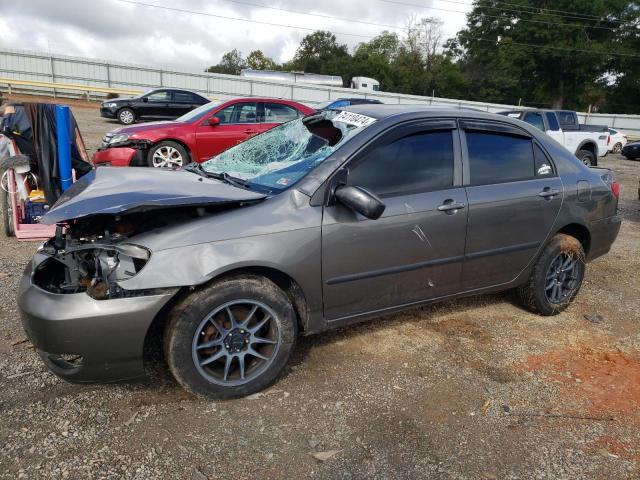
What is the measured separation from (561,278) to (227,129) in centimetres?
654

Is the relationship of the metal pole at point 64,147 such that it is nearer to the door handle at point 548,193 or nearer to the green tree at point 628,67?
the door handle at point 548,193

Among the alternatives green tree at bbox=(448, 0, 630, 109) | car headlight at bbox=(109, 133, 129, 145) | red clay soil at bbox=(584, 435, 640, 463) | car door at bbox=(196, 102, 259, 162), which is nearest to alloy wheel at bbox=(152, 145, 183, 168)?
car door at bbox=(196, 102, 259, 162)

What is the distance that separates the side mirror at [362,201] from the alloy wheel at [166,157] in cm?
639

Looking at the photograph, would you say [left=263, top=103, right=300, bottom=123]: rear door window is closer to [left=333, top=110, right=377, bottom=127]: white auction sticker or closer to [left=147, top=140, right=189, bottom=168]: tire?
[left=147, top=140, right=189, bottom=168]: tire

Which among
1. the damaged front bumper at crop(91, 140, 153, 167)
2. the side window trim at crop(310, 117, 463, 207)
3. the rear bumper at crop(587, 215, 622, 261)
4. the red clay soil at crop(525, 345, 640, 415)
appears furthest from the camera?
the damaged front bumper at crop(91, 140, 153, 167)

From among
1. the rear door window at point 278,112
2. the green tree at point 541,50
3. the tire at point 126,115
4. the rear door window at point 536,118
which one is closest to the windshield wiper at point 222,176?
the rear door window at point 278,112

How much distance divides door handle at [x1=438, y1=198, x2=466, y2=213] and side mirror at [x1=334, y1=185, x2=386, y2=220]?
0.69 m

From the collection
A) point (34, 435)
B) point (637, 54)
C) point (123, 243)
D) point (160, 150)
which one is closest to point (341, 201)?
point (123, 243)

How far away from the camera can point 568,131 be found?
13500 mm

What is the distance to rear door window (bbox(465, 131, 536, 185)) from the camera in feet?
11.6

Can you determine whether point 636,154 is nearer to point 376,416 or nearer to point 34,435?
point 376,416

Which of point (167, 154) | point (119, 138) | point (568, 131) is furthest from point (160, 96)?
point (568, 131)

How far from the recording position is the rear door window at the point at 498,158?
11.6 ft

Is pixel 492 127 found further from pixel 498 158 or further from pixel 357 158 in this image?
pixel 357 158
